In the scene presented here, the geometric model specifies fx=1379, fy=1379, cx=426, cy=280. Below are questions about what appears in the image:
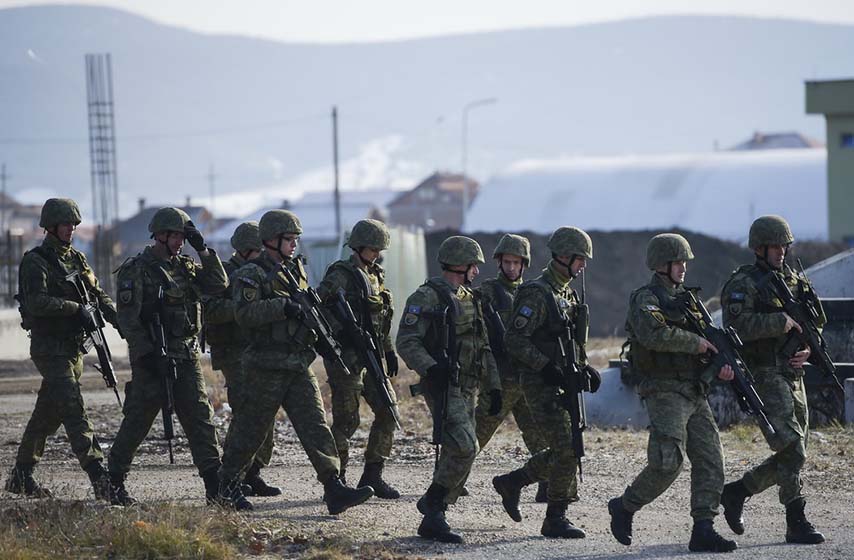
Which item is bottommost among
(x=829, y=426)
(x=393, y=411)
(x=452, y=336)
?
(x=829, y=426)

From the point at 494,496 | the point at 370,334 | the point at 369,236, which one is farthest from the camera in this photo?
the point at 494,496

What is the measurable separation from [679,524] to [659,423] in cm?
144

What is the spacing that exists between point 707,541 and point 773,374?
1189 millimetres

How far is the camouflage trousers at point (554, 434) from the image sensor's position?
843cm

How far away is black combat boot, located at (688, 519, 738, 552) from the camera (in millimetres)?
8047

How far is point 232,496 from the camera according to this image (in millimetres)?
9000

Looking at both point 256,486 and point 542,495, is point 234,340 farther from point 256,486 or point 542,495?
point 542,495

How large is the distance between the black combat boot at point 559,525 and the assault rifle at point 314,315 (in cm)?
169

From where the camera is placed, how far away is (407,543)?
8.16 metres

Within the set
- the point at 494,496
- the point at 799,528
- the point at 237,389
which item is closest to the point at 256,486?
the point at 237,389

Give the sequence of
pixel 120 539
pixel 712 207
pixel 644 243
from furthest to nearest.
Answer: pixel 712 207 → pixel 644 243 → pixel 120 539

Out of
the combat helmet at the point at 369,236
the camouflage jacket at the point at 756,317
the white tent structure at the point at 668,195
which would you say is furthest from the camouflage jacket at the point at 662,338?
the white tent structure at the point at 668,195

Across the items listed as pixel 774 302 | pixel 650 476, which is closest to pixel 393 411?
pixel 650 476

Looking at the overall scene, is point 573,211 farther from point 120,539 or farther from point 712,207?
point 120,539
